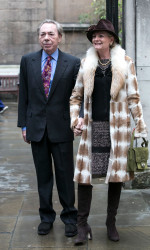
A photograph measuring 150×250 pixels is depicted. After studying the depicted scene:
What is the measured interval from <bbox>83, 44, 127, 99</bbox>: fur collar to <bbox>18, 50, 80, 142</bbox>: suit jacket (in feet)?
0.95

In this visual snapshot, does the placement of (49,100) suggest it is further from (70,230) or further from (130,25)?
(130,25)

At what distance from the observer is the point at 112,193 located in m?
4.26

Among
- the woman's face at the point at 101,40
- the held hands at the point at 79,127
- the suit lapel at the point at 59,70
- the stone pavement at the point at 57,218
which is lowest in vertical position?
the stone pavement at the point at 57,218

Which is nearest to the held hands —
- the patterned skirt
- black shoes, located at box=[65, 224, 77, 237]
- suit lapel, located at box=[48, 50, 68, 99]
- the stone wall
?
the patterned skirt

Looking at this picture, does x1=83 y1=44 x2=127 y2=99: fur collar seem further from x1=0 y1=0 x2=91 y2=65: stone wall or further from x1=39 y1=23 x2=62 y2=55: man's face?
x1=0 y1=0 x2=91 y2=65: stone wall

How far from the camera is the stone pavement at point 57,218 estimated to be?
13.9ft

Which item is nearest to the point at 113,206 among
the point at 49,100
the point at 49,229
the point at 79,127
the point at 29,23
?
the point at 49,229

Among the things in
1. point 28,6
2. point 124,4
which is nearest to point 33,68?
point 124,4

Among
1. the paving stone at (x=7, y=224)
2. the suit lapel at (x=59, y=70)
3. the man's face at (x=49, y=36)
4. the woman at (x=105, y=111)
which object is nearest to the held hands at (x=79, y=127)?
the woman at (x=105, y=111)

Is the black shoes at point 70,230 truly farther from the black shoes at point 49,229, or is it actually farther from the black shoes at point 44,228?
the black shoes at point 44,228

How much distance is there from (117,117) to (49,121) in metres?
0.64

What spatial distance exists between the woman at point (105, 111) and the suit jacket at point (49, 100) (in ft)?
0.68

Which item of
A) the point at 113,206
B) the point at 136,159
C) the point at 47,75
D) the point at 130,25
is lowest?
the point at 113,206

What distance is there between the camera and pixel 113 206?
4.28 metres
